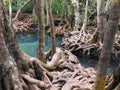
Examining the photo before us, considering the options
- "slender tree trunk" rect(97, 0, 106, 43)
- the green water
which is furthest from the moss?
the green water

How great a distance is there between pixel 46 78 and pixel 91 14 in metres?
14.4

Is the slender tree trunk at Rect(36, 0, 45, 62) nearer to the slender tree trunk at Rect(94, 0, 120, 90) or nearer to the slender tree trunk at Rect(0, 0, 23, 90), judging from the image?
the slender tree trunk at Rect(0, 0, 23, 90)

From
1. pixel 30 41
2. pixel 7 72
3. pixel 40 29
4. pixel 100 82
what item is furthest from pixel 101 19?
pixel 100 82

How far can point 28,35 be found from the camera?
21547mm

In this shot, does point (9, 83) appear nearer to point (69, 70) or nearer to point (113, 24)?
point (113, 24)

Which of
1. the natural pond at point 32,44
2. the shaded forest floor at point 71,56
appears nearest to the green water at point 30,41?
the natural pond at point 32,44

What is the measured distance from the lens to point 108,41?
11.1 ft

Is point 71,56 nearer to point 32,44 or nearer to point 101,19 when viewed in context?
point 101,19

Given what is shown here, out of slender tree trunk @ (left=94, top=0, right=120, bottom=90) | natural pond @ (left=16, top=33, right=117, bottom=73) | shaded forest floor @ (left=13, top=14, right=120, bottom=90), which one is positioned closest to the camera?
slender tree trunk @ (left=94, top=0, right=120, bottom=90)

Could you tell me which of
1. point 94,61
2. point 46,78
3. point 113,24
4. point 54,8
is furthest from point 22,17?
point 113,24

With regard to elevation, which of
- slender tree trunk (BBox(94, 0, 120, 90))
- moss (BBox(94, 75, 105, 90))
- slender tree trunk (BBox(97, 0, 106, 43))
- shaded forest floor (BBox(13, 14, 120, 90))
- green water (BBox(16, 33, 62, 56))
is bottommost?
green water (BBox(16, 33, 62, 56))

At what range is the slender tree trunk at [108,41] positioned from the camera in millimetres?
3340

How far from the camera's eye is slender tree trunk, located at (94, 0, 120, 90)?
3.34 meters

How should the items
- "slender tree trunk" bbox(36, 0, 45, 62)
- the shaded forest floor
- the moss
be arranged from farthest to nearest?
1. "slender tree trunk" bbox(36, 0, 45, 62)
2. the shaded forest floor
3. the moss
